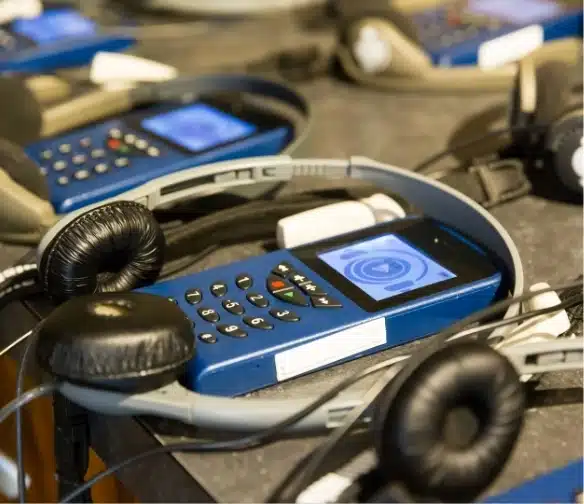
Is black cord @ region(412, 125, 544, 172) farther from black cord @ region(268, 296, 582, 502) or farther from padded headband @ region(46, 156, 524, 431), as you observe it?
black cord @ region(268, 296, 582, 502)

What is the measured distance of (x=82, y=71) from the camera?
2.99 ft

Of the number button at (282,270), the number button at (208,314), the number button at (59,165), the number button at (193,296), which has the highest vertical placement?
the number button at (59,165)

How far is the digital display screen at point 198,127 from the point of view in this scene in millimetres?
710

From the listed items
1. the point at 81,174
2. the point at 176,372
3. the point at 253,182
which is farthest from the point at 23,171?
the point at 176,372

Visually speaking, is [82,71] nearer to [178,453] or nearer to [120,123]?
[120,123]

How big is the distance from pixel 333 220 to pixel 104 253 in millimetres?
161

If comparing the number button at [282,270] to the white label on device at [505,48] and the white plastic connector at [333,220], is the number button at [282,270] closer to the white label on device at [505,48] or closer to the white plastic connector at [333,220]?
the white plastic connector at [333,220]

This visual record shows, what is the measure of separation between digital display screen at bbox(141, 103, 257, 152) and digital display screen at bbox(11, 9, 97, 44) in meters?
0.26

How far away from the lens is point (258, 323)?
468 mm

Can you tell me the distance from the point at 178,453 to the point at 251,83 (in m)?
0.48

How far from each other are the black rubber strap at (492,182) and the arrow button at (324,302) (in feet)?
0.62

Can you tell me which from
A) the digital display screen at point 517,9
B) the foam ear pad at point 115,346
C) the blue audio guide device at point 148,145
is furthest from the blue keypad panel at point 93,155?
the digital display screen at point 517,9

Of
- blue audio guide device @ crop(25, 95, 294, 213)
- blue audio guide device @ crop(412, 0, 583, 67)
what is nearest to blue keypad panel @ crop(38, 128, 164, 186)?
blue audio guide device @ crop(25, 95, 294, 213)

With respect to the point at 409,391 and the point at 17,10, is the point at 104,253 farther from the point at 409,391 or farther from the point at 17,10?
the point at 17,10
